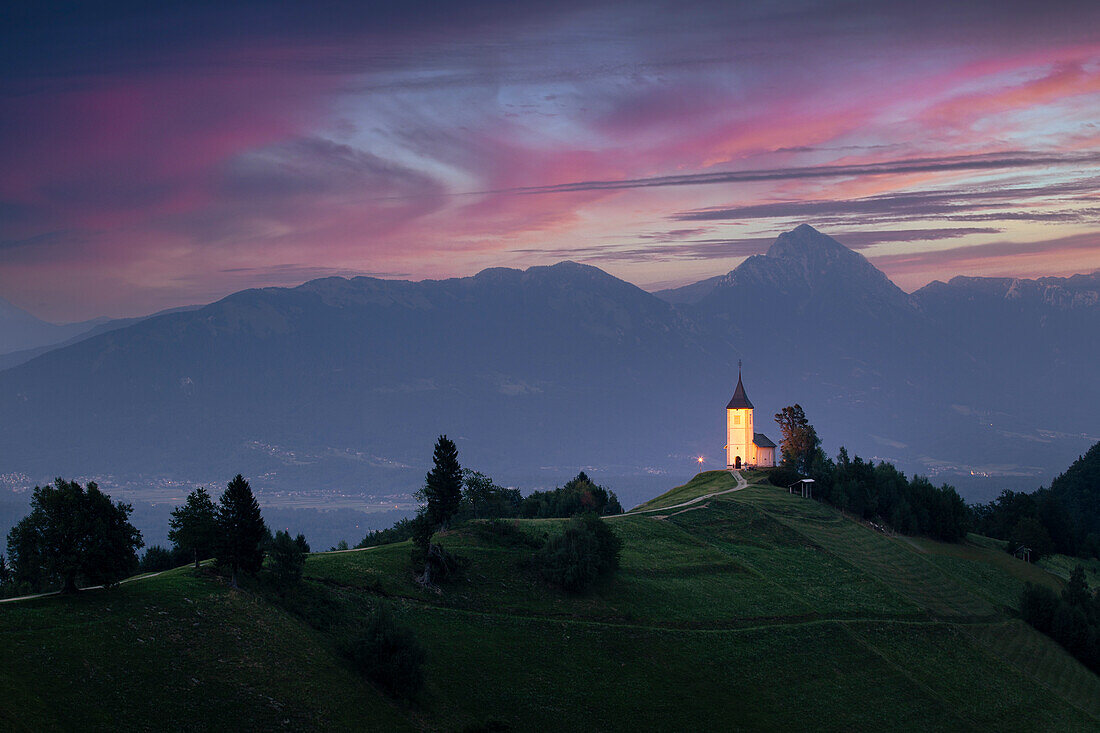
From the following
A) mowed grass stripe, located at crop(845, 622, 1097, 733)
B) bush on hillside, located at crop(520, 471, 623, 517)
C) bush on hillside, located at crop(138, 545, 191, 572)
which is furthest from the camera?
bush on hillside, located at crop(520, 471, 623, 517)

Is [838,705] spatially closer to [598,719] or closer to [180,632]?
[598,719]

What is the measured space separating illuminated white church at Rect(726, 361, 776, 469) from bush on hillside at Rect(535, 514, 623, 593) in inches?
2832

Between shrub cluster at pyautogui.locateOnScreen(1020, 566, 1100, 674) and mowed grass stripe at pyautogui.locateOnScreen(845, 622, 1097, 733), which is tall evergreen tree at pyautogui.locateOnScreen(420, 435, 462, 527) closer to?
mowed grass stripe at pyautogui.locateOnScreen(845, 622, 1097, 733)

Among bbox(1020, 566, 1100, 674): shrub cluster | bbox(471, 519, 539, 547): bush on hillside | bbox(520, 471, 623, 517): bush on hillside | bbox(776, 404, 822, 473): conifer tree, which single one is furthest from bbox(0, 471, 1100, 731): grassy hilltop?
bbox(776, 404, 822, 473): conifer tree

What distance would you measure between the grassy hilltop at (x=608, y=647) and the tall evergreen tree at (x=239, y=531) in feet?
6.43

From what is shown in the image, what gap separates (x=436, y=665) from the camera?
59500mm

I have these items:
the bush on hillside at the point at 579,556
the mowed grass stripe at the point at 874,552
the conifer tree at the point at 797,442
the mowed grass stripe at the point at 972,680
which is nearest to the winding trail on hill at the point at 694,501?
the mowed grass stripe at the point at 874,552

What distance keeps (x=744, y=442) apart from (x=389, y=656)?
105401mm

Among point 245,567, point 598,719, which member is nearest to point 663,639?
point 598,719

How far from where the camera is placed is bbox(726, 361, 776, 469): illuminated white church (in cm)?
14875

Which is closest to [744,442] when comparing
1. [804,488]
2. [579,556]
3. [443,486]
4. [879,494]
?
[804,488]

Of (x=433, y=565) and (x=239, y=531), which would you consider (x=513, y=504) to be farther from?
(x=239, y=531)

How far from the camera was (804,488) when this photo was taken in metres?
132

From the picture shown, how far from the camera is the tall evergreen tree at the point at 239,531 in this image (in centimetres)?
5894
